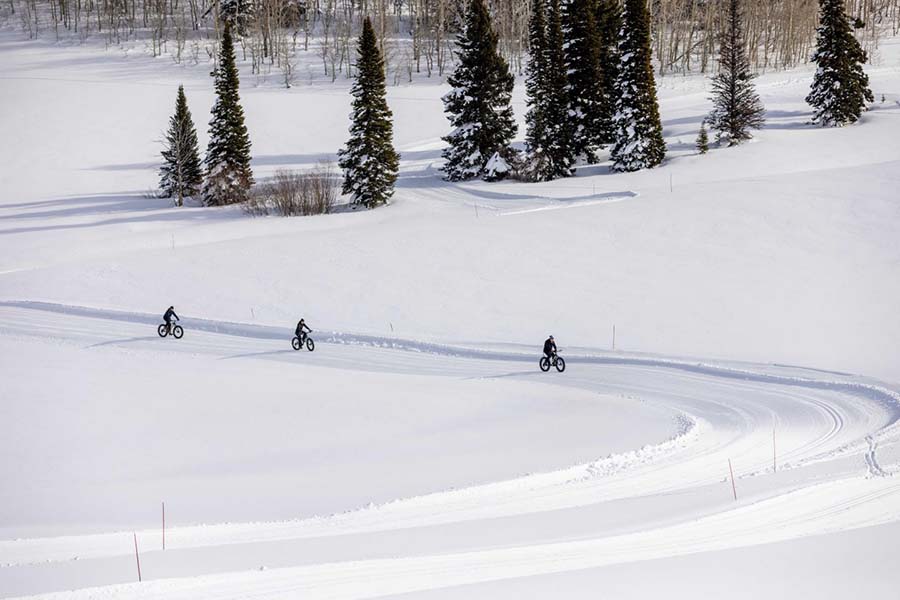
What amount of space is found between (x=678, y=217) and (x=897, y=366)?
49.3ft

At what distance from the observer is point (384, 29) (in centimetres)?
9425

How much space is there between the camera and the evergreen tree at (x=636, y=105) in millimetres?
49844

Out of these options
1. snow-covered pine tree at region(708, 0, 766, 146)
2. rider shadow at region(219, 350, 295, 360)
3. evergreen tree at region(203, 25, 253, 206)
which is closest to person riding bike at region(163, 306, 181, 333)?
rider shadow at region(219, 350, 295, 360)

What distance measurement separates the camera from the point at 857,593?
11008mm

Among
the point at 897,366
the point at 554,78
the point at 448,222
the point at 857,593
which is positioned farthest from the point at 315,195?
the point at 857,593

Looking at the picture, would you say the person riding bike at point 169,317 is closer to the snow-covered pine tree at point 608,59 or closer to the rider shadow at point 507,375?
the rider shadow at point 507,375

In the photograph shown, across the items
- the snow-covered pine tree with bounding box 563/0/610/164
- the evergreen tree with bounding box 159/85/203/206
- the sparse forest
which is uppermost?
the sparse forest

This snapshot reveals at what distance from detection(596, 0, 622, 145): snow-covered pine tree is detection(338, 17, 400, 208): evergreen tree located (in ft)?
46.1

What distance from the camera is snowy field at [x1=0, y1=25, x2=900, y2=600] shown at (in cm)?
1327

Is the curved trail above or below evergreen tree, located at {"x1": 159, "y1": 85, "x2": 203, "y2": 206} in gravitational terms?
below

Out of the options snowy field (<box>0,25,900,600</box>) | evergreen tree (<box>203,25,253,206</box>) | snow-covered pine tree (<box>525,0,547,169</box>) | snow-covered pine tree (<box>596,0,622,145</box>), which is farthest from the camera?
snow-covered pine tree (<box>596,0,622,145</box>)

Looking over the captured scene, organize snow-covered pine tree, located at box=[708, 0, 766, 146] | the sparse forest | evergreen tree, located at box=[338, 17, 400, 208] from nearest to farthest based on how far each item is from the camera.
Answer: evergreen tree, located at box=[338, 17, 400, 208] < snow-covered pine tree, located at box=[708, 0, 766, 146] < the sparse forest

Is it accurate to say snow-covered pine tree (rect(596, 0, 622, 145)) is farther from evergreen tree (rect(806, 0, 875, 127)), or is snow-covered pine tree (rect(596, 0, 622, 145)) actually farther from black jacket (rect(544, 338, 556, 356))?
black jacket (rect(544, 338, 556, 356))

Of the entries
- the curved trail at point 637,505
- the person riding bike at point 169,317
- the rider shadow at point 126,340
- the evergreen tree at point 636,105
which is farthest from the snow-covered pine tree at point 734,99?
the rider shadow at point 126,340
